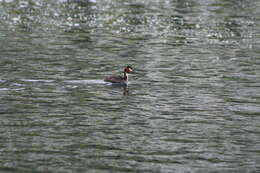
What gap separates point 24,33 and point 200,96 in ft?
87.5

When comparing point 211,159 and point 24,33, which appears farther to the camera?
point 24,33

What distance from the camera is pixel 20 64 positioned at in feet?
115

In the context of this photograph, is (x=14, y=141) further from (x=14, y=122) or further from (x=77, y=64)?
(x=77, y=64)

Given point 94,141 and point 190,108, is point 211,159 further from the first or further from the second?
point 190,108

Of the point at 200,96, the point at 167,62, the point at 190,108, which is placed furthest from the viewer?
the point at 167,62

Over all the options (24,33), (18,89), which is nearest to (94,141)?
(18,89)

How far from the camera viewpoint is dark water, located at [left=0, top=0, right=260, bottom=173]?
60.3 ft

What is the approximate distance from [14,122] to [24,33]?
2956 centimetres

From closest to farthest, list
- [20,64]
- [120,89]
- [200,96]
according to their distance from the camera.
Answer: [200,96] → [120,89] → [20,64]

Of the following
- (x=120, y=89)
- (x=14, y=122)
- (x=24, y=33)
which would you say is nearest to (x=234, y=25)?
(x=24, y=33)

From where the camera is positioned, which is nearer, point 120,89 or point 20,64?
point 120,89

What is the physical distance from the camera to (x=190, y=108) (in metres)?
25.1

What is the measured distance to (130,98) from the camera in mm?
27234

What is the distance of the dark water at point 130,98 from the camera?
1838 cm
